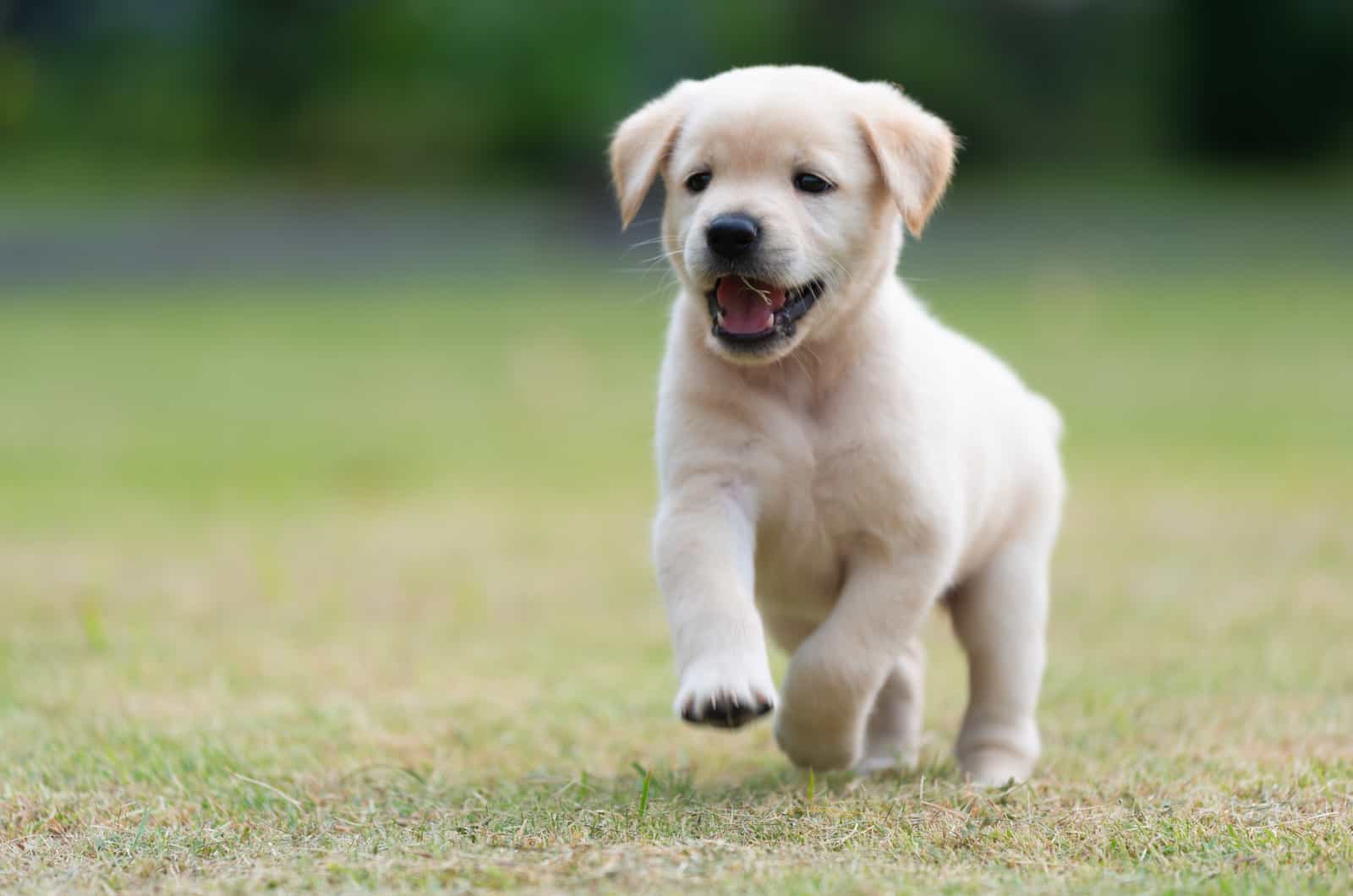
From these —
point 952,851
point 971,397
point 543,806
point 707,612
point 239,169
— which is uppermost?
point 971,397

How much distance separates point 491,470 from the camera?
1134cm

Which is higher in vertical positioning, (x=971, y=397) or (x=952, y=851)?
(x=971, y=397)

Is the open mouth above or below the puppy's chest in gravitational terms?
above

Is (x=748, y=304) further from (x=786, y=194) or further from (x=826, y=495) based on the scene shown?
(x=826, y=495)

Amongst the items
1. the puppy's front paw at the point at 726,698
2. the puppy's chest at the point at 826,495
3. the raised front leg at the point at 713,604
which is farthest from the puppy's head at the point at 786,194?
the puppy's front paw at the point at 726,698

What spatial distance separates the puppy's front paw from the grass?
248mm

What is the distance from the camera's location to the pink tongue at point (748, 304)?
156 inches

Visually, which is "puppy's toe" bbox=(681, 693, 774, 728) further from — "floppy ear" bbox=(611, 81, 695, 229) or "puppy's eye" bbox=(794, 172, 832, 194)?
"floppy ear" bbox=(611, 81, 695, 229)

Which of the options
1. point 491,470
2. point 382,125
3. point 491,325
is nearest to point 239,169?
point 382,125

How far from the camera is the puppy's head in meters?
3.94

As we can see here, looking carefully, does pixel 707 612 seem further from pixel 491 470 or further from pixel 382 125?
pixel 382 125

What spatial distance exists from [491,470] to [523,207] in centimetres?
2058

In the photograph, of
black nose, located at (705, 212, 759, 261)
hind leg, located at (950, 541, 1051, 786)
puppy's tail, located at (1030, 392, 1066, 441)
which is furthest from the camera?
puppy's tail, located at (1030, 392, 1066, 441)

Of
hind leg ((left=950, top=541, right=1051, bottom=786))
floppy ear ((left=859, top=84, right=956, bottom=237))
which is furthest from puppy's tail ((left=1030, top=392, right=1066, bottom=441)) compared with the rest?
floppy ear ((left=859, top=84, right=956, bottom=237))
